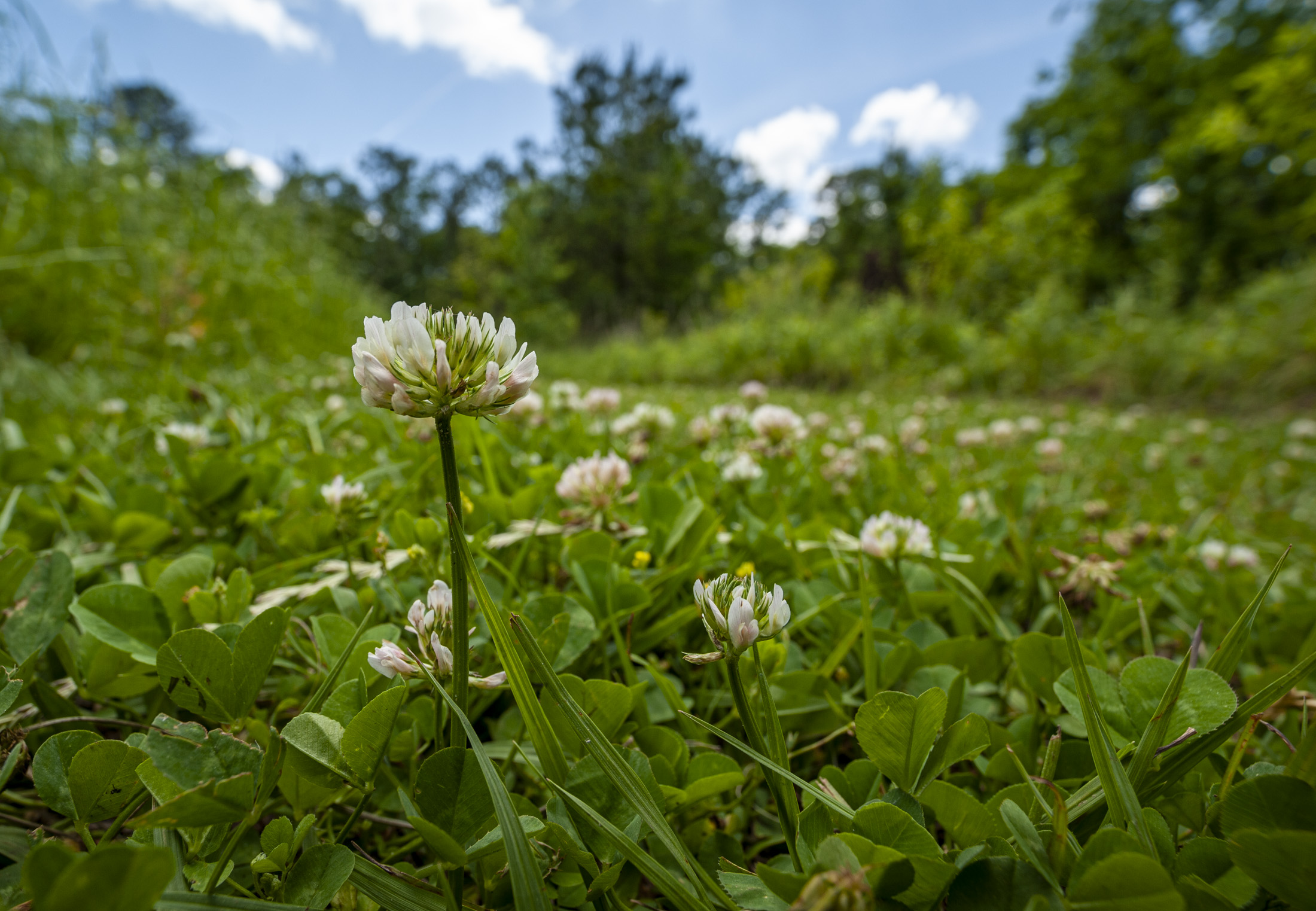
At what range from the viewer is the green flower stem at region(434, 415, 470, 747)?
37 centimetres

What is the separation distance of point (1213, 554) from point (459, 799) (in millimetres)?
1484

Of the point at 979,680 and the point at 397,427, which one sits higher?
the point at 397,427

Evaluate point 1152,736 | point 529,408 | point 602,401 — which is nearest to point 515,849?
point 1152,736

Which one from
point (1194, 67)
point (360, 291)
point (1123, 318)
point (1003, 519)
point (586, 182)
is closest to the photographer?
point (1003, 519)

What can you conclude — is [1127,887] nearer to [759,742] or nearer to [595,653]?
[759,742]

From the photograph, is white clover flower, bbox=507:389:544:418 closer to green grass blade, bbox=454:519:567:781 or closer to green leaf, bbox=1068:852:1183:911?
green grass blade, bbox=454:519:567:781

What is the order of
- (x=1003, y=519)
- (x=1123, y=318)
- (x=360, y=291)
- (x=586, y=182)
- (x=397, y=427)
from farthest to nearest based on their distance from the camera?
1. (x=586, y=182)
2. (x=360, y=291)
3. (x=1123, y=318)
4. (x=397, y=427)
5. (x=1003, y=519)

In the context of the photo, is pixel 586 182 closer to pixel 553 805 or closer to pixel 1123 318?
pixel 1123 318

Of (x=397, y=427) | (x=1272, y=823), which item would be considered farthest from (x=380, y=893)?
(x=397, y=427)

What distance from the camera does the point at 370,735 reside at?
0.43 m

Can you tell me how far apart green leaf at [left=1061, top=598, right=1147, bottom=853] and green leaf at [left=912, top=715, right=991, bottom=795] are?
0.08 metres

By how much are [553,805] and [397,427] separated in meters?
1.39

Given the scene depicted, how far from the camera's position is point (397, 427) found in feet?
5.43

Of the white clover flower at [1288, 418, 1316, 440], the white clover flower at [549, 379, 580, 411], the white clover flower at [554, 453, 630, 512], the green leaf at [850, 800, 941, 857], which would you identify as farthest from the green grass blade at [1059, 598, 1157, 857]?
the white clover flower at [1288, 418, 1316, 440]
